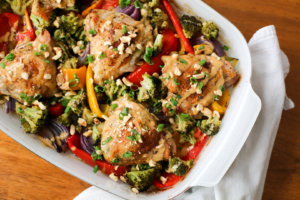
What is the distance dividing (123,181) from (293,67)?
6.80 feet

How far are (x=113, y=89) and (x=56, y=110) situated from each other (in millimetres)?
551

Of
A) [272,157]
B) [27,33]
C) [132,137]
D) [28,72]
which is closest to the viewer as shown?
[132,137]

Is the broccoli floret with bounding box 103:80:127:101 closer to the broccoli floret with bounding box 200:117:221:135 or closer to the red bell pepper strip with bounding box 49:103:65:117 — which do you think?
the red bell pepper strip with bounding box 49:103:65:117

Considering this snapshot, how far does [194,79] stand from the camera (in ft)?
8.21

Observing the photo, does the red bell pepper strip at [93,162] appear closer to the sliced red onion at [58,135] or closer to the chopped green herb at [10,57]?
the sliced red onion at [58,135]

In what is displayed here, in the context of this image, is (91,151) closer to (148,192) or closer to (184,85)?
(148,192)

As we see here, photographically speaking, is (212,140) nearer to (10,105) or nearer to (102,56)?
(102,56)

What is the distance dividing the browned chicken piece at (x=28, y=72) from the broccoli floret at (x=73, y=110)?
0.23 m

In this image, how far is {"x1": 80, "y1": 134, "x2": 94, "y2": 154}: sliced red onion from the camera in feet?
8.72

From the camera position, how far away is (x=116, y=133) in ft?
8.15

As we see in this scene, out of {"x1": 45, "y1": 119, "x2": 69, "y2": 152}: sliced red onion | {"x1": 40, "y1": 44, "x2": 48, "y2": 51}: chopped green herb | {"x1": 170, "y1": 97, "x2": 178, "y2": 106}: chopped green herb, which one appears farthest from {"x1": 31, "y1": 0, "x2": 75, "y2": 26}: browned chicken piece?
{"x1": 170, "y1": 97, "x2": 178, "y2": 106}: chopped green herb

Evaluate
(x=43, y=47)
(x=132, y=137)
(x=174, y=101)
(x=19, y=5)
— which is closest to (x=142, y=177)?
(x=132, y=137)

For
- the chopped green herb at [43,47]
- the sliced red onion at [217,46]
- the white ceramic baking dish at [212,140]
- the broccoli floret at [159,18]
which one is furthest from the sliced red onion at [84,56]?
the sliced red onion at [217,46]

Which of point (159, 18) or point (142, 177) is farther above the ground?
point (159, 18)
